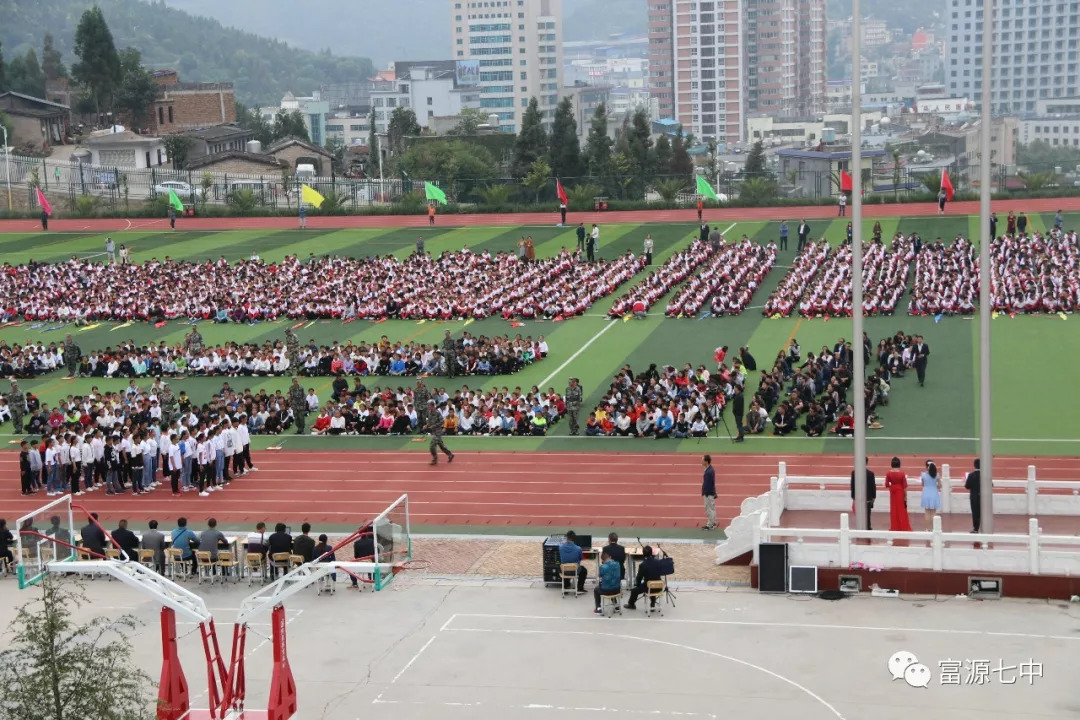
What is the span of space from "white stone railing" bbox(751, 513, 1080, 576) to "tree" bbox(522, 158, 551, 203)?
193ft

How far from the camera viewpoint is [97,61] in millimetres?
127188

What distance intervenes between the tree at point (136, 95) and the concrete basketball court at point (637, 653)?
115 m

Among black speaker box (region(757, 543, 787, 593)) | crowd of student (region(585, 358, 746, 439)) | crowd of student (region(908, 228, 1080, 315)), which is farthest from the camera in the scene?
crowd of student (region(908, 228, 1080, 315))

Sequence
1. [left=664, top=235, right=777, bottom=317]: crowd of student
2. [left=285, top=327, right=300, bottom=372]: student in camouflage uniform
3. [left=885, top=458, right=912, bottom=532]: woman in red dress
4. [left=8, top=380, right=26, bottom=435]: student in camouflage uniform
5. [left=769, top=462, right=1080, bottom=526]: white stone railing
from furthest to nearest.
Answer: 1. [left=664, top=235, right=777, bottom=317]: crowd of student
2. [left=285, top=327, right=300, bottom=372]: student in camouflage uniform
3. [left=8, top=380, right=26, bottom=435]: student in camouflage uniform
4. [left=769, top=462, right=1080, bottom=526]: white stone railing
5. [left=885, top=458, right=912, bottom=532]: woman in red dress

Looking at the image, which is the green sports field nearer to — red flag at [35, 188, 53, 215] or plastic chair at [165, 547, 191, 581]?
red flag at [35, 188, 53, 215]

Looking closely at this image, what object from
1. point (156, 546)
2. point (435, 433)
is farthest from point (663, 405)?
point (156, 546)

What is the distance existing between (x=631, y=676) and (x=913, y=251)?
36217mm

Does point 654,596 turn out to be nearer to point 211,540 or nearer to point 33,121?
point 211,540

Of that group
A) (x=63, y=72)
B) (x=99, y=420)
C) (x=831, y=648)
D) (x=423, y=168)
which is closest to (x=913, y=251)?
(x=99, y=420)

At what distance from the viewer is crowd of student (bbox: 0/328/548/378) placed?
132 ft

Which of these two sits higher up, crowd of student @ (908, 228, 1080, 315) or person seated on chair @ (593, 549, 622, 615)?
crowd of student @ (908, 228, 1080, 315)

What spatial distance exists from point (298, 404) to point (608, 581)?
15796 mm

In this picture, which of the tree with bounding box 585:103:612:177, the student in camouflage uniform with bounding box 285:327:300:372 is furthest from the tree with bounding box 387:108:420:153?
the student in camouflage uniform with bounding box 285:327:300:372

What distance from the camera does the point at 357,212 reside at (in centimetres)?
7319
